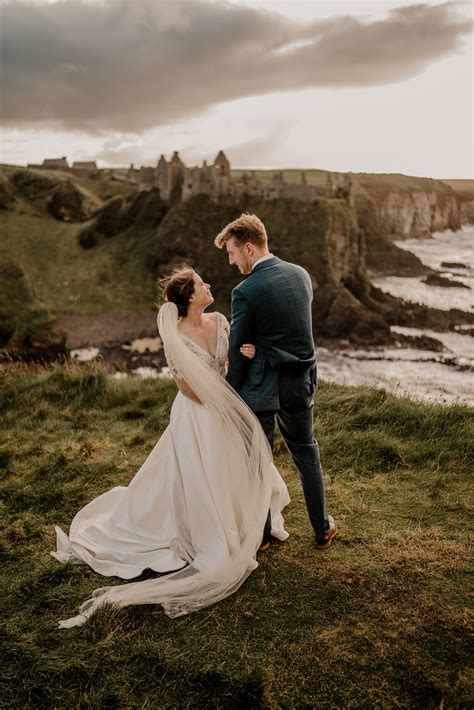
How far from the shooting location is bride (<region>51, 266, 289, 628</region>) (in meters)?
4.13

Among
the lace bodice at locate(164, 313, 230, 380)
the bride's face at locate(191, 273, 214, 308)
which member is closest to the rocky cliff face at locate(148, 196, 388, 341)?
the lace bodice at locate(164, 313, 230, 380)

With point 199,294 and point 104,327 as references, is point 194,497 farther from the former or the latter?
point 104,327

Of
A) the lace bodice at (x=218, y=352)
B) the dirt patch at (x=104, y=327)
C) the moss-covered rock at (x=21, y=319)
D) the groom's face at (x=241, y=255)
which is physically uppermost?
the groom's face at (x=241, y=255)

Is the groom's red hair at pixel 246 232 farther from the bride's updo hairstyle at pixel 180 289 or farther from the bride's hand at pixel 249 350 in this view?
the bride's hand at pixel 249 350

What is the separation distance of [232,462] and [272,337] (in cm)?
113

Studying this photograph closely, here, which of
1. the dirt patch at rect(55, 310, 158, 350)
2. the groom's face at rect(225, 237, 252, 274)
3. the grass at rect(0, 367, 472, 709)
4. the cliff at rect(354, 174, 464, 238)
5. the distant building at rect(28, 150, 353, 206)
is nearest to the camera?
the grass at rect(0, 367, 472, 709)

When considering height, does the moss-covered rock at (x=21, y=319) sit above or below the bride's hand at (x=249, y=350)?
below

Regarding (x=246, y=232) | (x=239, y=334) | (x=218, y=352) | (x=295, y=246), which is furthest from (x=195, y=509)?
(x=295, y=246)

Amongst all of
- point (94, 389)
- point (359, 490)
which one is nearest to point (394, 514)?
point (359, 490)

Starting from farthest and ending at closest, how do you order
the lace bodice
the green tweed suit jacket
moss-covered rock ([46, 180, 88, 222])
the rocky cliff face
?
moss-covered rock ([46, 180, 88, 222]) → the rocky cliff face → the lace bodice → the green tweed suit jacket

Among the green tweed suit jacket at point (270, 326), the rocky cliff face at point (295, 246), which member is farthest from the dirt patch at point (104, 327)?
the green tweed suit jacket at point (270, 326)

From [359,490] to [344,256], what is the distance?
4813 centimetres

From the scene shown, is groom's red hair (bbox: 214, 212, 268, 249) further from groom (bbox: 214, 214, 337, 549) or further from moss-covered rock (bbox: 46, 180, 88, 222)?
moss-covered rock (bbox: 46, 180, 88, 222)

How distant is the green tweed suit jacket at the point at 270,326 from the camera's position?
13.4ft
